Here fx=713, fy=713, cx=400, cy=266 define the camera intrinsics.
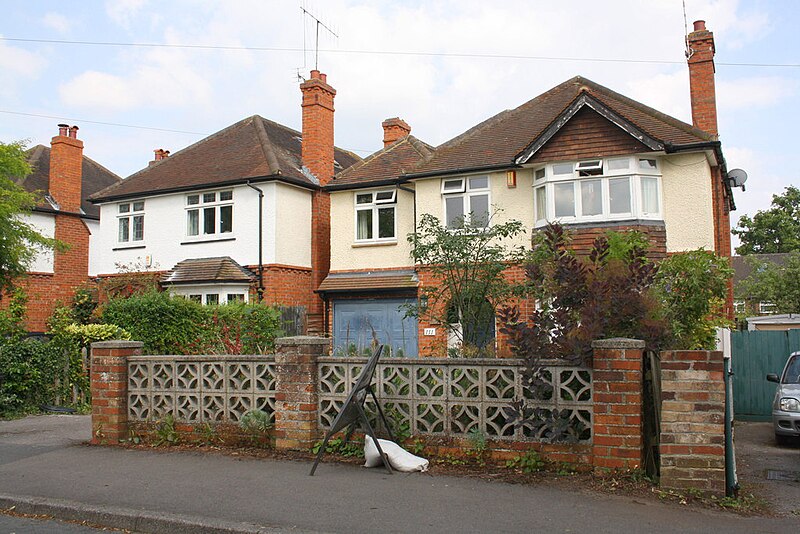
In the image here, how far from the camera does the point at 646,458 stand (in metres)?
6.75

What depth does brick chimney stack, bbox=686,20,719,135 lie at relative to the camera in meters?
17.9

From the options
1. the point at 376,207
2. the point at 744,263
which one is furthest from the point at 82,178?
the point at 744,263

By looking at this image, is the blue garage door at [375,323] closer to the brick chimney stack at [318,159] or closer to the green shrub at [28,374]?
the brick chimney stack at [318,159]

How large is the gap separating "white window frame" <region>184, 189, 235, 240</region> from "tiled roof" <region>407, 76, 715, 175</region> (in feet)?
19.6

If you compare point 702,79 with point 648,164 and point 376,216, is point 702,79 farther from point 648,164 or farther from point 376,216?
point 376,216

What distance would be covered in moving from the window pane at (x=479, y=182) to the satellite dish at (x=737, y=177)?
6717 mm

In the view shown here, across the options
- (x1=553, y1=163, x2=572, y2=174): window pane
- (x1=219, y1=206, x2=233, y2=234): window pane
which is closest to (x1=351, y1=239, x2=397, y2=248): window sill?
(x1=219, y1=206, x2=233, y2=234): window pane

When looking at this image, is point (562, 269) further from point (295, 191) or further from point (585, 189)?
point (295, 191)

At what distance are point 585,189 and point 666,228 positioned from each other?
81.7 inches

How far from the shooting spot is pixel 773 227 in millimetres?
55844

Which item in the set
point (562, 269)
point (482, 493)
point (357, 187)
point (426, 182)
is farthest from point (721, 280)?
point (357, 187)

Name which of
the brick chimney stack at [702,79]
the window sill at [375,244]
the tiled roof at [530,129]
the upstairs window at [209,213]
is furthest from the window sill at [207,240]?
the brick chimney stack at [702,79]

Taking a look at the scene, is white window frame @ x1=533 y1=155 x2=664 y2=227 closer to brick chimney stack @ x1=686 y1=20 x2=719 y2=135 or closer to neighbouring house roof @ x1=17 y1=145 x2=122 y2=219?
brick chimney stack @ x1=686 y1=20 x2=719 y2=135

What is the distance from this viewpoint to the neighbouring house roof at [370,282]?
19844 mm
